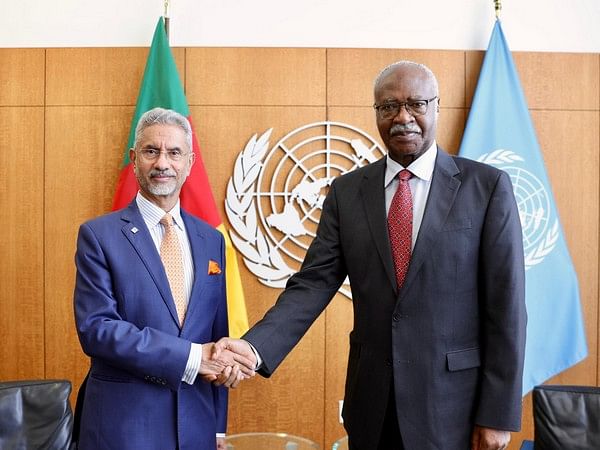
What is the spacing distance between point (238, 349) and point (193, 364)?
0.67 feet

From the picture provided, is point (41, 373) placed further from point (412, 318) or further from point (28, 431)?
point (412, 318)

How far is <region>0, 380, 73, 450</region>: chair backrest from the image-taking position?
93.4 inches

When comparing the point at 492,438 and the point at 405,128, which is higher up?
the point at 405,128

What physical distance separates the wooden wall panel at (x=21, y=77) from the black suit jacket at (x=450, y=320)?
9.17 ft

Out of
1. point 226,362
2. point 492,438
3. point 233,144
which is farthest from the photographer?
point 233,144

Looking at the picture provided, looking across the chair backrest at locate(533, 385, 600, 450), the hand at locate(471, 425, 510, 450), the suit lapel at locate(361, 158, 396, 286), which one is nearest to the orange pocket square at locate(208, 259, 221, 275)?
the suit lapel at locate(361, 158, 396, 286)

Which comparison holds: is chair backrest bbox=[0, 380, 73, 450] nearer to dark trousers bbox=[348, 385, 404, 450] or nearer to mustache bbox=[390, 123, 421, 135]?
dark trousers bbox=[348, 385, 404, 450]

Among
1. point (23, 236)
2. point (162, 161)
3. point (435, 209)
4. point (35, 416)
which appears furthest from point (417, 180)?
point (23, 236)

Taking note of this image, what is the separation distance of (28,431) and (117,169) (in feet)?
5.80

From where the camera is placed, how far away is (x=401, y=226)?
1838 mm

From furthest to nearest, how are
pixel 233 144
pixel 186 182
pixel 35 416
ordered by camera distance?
pixel 233 144 < pixel 186 182 < pixel 35 416

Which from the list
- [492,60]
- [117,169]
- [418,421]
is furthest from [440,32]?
[418,421]

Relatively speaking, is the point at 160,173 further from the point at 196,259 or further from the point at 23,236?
the point at 23,236

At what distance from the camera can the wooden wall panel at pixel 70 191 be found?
373cm
